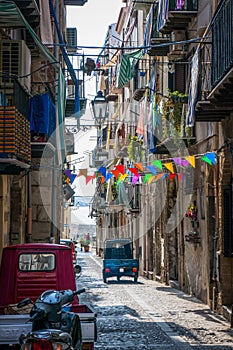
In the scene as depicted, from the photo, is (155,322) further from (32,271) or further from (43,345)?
(43,345)

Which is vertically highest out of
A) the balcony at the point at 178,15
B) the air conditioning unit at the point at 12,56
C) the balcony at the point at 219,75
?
the balcony at the point at 178,15

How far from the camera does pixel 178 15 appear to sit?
78.8ft

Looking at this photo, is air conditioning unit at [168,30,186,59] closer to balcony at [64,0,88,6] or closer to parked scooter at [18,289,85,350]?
balcony at [64,0,88,6]

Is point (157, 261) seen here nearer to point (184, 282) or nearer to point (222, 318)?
point (184, 282)

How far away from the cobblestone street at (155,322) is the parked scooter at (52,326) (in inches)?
222

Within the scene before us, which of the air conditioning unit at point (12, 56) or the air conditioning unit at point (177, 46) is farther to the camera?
the air conditioning unit at point (177, 46)

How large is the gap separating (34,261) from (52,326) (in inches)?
215

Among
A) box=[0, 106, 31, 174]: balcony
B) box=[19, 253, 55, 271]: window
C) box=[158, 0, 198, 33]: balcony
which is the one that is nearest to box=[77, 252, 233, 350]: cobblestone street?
box=[19, 253, 55, 271]: window

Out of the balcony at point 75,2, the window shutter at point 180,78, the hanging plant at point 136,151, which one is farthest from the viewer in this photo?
the balcony at point 75,2

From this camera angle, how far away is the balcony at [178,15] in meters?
23.7

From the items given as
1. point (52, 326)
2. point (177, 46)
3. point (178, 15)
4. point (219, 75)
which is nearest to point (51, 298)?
point (52, 326)

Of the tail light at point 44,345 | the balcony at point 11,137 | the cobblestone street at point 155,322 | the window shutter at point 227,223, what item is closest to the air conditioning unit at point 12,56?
the balcony at point 11,137

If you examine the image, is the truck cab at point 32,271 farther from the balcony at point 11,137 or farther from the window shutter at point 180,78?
the window shutter at point 180,78

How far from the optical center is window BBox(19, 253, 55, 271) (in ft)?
44.4
